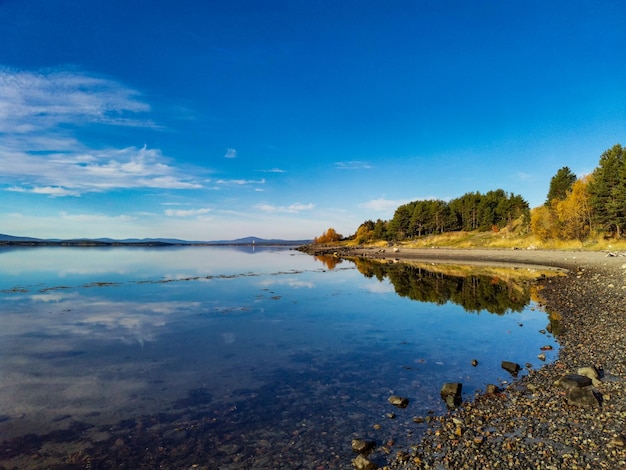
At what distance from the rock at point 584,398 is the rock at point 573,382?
2.16ft

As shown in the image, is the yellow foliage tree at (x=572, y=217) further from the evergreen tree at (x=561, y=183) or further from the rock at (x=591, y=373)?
the rock at (x=591, y=373)

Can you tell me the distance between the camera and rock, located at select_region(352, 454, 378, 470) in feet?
27.1

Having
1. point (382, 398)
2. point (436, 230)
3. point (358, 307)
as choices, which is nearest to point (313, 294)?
point (358, 307)

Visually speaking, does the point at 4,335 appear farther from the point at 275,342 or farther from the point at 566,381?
the point at 566,381

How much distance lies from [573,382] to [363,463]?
8.22m

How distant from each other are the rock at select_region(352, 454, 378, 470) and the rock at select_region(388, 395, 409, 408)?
350 centimetres

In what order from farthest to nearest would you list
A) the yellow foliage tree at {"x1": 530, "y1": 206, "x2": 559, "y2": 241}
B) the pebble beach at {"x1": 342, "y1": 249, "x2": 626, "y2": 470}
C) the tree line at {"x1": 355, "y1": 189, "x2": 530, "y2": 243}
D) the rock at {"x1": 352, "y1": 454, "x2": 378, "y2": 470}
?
the tree line at {"x1": 355, "y1": 189, "x2": 530, "y2": 243} → the yellow foliage tree at {"x1": 530, "y1": 206, "x2": 559, "y2": 241} → the rock at {"x1": 352, "y1": 454, "x2": 378, "y2": 470} → the pebble beach at {"x1": 342, "y1": 249, "x2": 626, "y2": 470}

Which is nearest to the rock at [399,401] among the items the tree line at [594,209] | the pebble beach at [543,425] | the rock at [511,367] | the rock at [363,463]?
the pebble beach at [543,425]

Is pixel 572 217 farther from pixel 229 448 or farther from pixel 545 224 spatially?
pixel 229 448

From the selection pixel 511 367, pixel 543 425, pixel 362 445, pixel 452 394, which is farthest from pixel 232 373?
pixel 511 367

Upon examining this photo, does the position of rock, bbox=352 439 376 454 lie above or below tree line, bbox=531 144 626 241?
below

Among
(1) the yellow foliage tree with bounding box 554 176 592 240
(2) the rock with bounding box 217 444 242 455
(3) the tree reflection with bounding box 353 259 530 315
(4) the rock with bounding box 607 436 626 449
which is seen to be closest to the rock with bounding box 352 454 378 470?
(2) the rock with bounding box 217 444 242 455

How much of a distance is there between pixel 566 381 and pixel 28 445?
16.7m

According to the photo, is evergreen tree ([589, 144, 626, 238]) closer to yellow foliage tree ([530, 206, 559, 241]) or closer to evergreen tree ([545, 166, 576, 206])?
yellow foliage tree ([530, 206, 559, 241])
